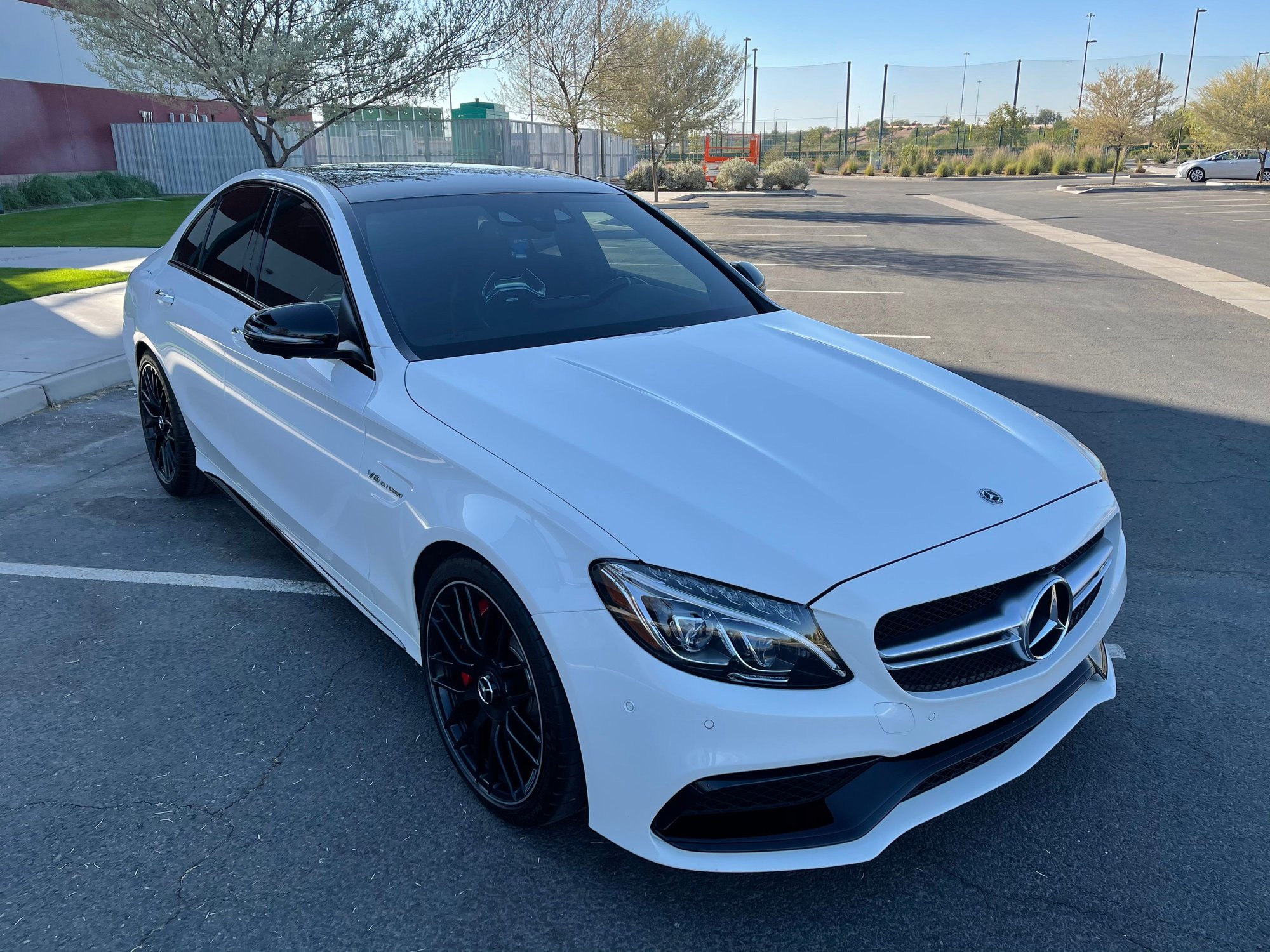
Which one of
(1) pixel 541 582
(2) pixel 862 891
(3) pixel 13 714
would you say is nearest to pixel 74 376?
(3) pixel 13 714

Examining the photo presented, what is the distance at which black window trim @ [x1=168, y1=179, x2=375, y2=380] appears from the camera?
3004 mm

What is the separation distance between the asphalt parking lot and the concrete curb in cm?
145

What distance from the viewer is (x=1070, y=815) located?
2.63m

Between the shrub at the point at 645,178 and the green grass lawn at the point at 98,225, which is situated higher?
the shrub at the point at 645,178

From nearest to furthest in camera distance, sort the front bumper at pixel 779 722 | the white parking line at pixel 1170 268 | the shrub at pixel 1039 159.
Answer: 1. the front bumper at pixel 779 722
2. the white parking line at pixel 1170 268
3. the shrub at pixel 1039 159

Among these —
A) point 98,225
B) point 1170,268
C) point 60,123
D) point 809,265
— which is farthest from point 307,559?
point 60,123

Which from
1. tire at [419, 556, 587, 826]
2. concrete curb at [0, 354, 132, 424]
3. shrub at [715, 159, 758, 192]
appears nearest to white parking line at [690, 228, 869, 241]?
concrete curb at [0, 354, 132, 424]

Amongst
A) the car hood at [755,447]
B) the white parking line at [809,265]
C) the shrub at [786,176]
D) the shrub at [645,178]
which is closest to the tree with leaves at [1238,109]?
the shrub at [786,176]

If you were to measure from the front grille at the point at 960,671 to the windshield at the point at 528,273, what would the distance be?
164 cm

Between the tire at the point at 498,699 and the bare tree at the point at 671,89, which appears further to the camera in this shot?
the bare tree at the point at 671,89

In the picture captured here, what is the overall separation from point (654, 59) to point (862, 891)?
3085cm

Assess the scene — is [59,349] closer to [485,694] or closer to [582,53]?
[485,694]

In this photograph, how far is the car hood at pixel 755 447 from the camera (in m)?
2.13

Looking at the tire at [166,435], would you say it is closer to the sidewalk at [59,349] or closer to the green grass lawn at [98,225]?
the sidewalk at [59,349]
